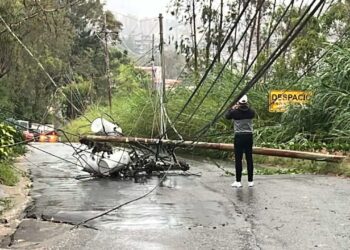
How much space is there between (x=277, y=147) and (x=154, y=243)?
950 cm

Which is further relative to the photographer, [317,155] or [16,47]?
[16,47]

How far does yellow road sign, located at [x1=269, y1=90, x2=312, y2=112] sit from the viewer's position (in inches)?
715

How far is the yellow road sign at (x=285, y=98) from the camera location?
59.6 feet

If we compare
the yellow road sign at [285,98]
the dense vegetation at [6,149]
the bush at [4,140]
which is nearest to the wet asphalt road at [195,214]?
the dense vegetation at [6,149]

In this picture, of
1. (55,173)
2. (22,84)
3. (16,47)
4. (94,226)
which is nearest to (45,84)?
(22,84)

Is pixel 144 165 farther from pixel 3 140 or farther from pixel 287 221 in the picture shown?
pixel 287 221

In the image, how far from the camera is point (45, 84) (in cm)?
3859

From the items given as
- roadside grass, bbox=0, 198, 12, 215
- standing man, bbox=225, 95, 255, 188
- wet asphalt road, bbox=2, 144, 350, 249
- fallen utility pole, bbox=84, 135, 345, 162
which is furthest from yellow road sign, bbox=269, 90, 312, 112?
roadside grass, bbox=0, 198, 12, 215

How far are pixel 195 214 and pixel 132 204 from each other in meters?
1.55

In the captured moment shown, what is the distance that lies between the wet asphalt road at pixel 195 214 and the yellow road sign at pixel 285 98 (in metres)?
4.91

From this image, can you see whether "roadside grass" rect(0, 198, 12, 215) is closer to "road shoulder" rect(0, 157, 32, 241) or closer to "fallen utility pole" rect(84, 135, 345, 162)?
"road shoulder" rect(0, 157, 32, 241)

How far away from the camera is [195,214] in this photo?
935cm

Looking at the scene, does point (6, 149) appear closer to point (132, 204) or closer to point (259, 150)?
point (132, 204)

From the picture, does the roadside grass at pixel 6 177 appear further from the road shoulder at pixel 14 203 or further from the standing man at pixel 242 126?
the standing man at pixel 242 126
